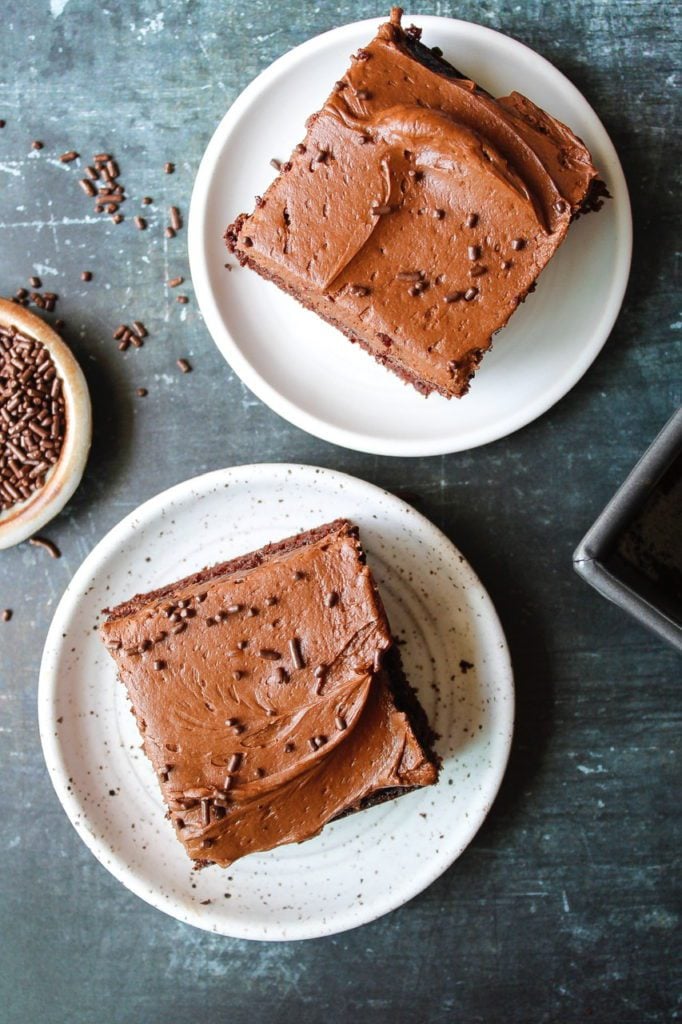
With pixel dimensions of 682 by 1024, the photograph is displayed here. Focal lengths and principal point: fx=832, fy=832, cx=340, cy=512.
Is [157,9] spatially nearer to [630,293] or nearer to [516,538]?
[630,293]

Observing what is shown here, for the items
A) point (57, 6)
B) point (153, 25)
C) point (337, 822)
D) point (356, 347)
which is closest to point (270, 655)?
point (337, 822)

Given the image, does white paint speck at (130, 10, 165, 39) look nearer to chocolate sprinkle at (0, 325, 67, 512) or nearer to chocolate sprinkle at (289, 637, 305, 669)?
chocolate sprinkle at (0, 325, 67, 512)

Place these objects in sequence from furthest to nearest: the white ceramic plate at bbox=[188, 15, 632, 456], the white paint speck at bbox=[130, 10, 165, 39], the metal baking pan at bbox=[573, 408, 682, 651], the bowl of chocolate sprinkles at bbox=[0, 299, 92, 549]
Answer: the white paint speck at bbox=[130, 10, 165, 39]
the bowl of chocolate sprinkles at bbox=[0, 299, 92, 549]
the white ceramic plate at bbox=[188, 15, 632, 456]
the metal baking pan at bbox=[573, 408, 682, 651]

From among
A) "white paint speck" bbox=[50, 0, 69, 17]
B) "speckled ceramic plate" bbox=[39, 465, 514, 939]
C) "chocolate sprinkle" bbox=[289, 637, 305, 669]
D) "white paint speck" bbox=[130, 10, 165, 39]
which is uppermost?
"white paint speck" bbox=[130, 10, 165, 39]

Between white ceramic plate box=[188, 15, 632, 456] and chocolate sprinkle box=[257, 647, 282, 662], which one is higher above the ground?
white ceramic plate box=[188, 15, 632, 456]

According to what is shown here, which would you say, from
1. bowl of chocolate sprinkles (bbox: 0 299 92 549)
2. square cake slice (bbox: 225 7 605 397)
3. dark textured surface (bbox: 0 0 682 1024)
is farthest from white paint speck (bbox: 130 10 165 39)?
bowl of chocolate sprinkles (bbox: 0 299 92 549)

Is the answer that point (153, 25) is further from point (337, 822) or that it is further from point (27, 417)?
point (337, 822)

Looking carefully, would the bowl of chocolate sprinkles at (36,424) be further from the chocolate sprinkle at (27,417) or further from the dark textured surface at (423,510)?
the dark textured surface at (423,510)

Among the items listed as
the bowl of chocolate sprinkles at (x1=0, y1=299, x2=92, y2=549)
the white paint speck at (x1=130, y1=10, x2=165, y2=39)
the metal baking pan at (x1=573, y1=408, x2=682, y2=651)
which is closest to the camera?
the metal baking pan at (x1=573, y1=408, x2=682, y2=651)

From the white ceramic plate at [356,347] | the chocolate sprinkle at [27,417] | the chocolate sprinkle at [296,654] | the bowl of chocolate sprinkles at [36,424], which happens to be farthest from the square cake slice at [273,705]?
the chocolate sprinkle at [27,417]
